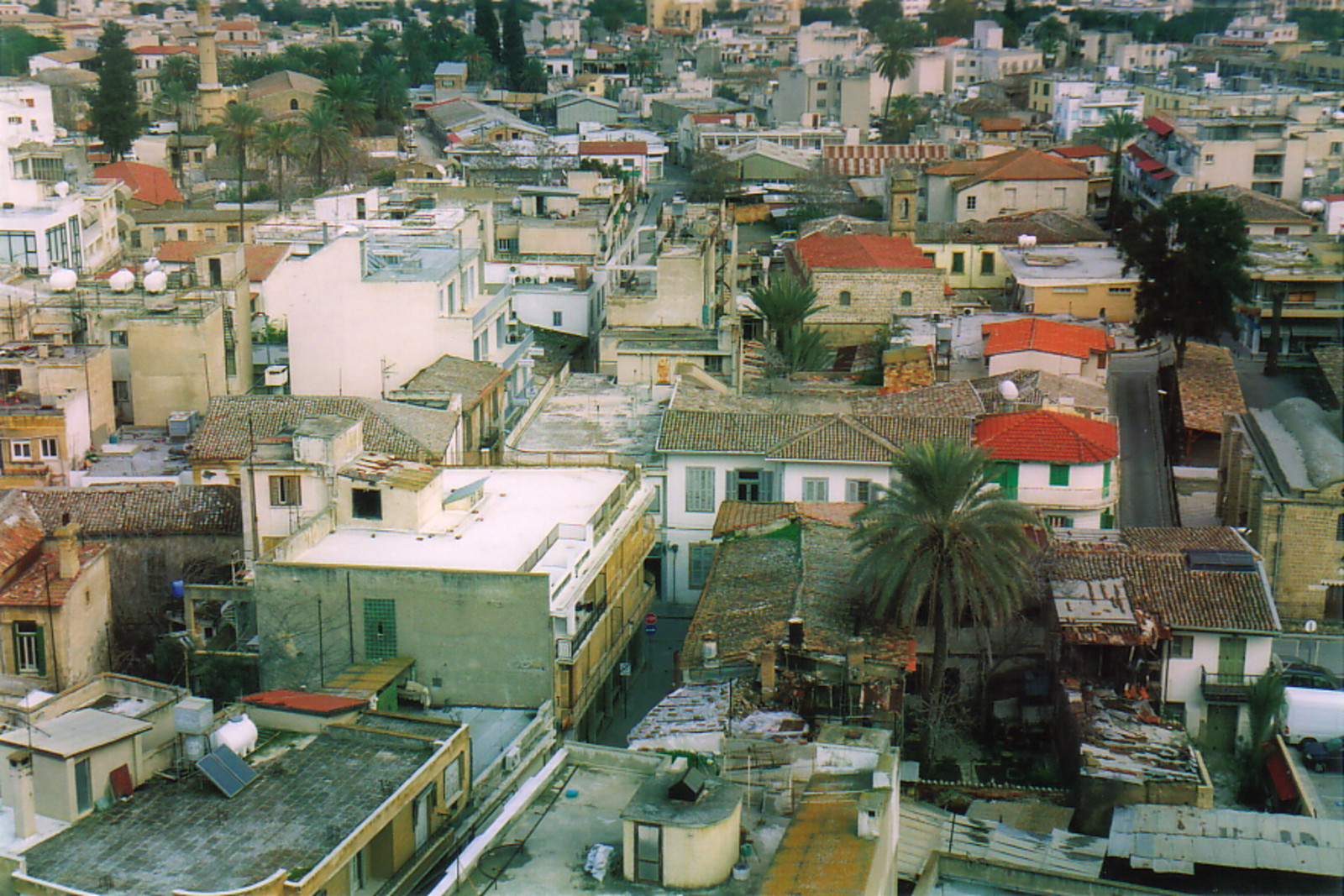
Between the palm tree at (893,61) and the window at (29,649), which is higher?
the palm tree at (893,61)

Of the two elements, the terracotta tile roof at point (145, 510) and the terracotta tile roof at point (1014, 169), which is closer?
the terracotta tile roof at point (145, 510)

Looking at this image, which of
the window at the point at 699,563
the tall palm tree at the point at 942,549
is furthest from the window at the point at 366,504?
the window at the point at 699,563

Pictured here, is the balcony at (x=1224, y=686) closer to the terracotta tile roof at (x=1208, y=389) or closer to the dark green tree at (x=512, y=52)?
the terracotta tile roof at (x=1208, y=389)

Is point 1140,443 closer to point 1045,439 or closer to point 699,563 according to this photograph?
point 1045,439

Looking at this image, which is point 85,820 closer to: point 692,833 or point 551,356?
point 692,833

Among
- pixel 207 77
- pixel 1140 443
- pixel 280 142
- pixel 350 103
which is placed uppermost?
pixel 207 77

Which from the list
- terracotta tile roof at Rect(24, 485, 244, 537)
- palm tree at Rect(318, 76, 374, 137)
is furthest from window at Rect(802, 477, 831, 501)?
palm tree at Rect(318, 76, 374, 137)

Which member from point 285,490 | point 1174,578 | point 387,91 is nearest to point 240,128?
point 387,91
